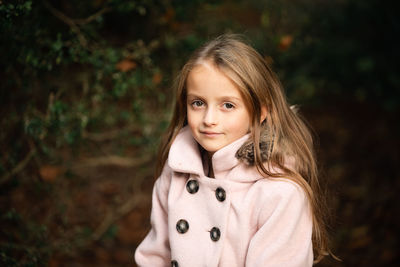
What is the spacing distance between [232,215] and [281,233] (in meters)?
0.24

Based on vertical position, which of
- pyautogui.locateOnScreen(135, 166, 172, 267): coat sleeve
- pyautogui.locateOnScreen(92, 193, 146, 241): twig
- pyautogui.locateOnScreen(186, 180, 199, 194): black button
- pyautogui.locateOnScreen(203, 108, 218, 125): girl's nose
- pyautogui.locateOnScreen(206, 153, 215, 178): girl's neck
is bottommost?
Result: pyautogui.locateOnScreen(92, 193, 146, 241): twig

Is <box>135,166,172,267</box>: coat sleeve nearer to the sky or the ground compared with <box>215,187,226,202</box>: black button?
nearer to the ground

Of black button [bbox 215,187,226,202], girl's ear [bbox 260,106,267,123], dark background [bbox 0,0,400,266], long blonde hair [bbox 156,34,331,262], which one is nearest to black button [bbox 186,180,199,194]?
black button [bbox 215,187,226,202]

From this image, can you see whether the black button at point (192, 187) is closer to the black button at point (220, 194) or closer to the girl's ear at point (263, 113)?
the black button at point (220, 194)

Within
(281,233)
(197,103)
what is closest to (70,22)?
(197,103)

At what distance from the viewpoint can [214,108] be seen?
6.27ft

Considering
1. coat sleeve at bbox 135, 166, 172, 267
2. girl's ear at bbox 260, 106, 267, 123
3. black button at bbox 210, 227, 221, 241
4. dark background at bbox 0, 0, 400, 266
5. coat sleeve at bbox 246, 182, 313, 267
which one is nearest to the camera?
coat sleeve at bbox 246, 182, 313, 267

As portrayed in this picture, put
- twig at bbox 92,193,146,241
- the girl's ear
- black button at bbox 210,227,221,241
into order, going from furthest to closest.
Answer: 1. twig at bbox 92,193,146,241
2. the girl's ear
3. black button at bbox 210,227,221,241

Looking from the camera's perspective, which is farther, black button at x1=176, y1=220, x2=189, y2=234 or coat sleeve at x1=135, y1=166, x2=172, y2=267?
coat sleeve at x1=135, y1=166, x2=172, y2=267

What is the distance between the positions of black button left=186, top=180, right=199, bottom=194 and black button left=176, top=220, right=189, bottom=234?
0.15 metres

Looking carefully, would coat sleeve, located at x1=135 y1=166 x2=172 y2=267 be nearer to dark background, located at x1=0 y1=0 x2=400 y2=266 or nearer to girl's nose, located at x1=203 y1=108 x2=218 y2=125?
girl's nose, located at x1=203 y1=108 x2=218 y2=125

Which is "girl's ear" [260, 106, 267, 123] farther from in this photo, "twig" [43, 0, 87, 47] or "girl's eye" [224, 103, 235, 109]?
"twig" [43, 0, 87, 47]

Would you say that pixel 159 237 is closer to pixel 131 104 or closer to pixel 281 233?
pixel 281 233

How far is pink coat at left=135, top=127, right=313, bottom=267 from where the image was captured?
1821 mm
